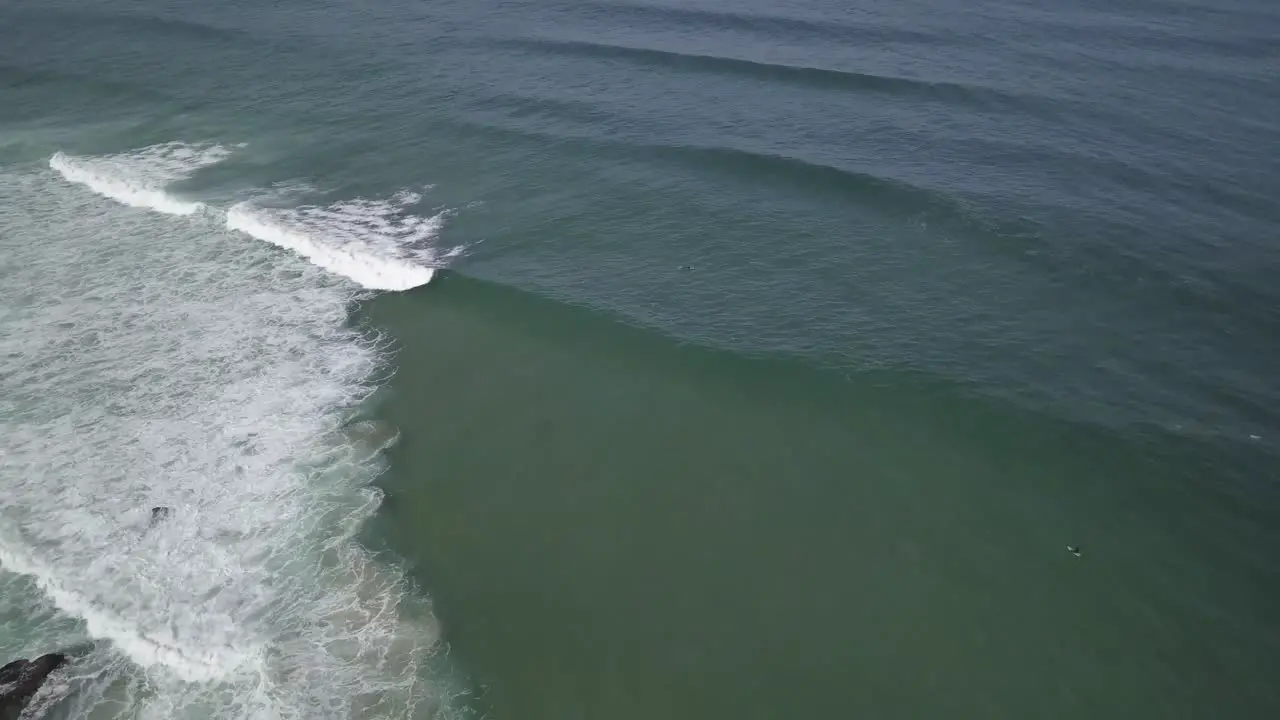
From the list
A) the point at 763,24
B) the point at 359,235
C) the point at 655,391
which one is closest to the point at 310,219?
the point at 359,235

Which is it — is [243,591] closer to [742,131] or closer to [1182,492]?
[1182,492]

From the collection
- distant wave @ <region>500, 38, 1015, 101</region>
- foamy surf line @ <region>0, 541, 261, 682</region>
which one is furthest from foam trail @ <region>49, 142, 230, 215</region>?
foamy surf line @ <region>0, 541, 261, 682</region>

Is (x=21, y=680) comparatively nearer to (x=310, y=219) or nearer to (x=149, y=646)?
(x=149, y=646)

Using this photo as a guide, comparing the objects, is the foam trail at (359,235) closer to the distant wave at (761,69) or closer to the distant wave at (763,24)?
the distant wave at (761,69)

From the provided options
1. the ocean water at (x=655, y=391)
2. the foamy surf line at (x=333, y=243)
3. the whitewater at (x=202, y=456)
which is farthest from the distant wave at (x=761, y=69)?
the foamy surf line at (x=333, y=243)

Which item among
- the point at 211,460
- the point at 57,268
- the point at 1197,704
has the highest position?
the point at 57,268

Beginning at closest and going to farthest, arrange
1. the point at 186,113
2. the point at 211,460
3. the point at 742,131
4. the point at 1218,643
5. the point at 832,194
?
the point at 1218,643 < the point at 211,460 < the point at 832,194 < the point at 742,131 < the point at 186,113

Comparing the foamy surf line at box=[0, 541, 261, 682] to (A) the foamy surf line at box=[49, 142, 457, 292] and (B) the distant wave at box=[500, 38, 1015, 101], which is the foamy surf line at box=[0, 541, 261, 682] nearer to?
(A) the foamy surf line at box=[49, 142, 457, 292]

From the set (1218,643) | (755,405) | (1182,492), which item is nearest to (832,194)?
(755,405)
